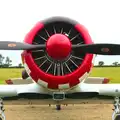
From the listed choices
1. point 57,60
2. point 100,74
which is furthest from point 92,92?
point 100,74

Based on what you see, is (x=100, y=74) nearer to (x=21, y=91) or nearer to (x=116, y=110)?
(x=116, y=110)

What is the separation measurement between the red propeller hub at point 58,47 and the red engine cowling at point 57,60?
0.35m

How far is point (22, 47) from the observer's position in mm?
7711

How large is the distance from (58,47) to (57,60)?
1.89ft

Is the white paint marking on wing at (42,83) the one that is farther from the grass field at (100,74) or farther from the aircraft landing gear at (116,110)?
the grass field at (100,74)

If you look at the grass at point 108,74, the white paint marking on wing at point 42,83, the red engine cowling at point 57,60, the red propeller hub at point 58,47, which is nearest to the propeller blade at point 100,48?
the red engine cowling at point 57,60

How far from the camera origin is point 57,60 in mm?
7613

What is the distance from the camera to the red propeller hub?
280 inches

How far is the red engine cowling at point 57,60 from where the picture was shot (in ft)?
25.6

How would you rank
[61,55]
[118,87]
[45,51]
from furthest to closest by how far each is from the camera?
[118,87], [45,51], [61,55]

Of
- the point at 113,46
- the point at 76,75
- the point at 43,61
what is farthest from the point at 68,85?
the point at 113,46

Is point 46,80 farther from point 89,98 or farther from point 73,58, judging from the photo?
point 89,98

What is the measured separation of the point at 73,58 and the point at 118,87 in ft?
4.80

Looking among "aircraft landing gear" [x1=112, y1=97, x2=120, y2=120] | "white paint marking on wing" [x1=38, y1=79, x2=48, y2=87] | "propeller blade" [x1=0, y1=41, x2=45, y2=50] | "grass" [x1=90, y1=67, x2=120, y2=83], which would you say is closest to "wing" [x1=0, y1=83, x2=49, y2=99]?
"white paint marking on wing" [x1=38, y1=79, x2=48, y2=87]
